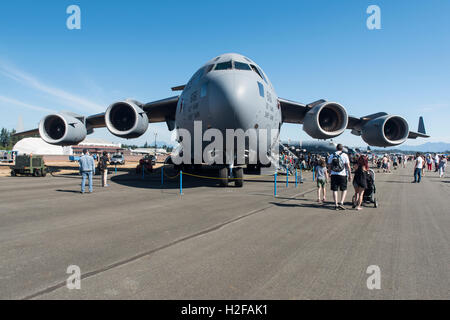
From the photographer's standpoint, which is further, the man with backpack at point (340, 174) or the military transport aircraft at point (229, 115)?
the military transport aircraft at point (229, 115)

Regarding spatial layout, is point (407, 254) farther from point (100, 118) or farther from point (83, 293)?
point (100, 118)

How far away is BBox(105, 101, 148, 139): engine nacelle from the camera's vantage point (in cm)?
1414

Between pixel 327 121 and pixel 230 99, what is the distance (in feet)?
25.5

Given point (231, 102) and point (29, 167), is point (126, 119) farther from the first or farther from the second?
point (231, 102)

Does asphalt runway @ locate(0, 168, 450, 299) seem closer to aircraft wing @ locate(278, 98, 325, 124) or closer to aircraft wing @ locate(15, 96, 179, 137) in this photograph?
aircraft wing @ locate(278, 98, 325, 124)

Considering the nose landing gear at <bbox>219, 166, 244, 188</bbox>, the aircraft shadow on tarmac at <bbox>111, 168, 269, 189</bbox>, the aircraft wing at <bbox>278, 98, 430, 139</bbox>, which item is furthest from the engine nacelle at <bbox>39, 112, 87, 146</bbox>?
the aircraft wing at <bbox>278, 98, 430, 139</bbox>

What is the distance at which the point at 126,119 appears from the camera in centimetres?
1551

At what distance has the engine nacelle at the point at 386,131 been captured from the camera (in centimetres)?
1480

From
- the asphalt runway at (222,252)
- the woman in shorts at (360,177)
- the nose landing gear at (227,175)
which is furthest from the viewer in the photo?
the nose landing gear at (227,175)

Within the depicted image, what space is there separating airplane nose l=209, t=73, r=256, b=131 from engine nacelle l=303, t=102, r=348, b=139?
5298 mm

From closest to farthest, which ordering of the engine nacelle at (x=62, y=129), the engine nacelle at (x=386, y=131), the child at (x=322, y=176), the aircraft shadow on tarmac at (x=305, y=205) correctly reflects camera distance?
the aircraft shadow on tarmac at (x=305, y=205)
the child at (x=322, y=176)
the engine nacelle at (x=386, y=131)
the engine nacelle at (x=62, y=129)

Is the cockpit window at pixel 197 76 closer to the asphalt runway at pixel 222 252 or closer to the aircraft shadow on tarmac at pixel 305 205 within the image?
the asphalt runway at pixel 222 252

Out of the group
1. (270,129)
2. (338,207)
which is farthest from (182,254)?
(270,129)

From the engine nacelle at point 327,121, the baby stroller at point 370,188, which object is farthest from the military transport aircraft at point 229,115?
the baby stroller at point 370,188
